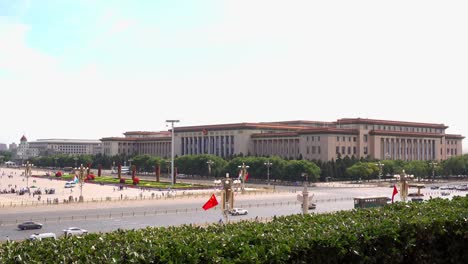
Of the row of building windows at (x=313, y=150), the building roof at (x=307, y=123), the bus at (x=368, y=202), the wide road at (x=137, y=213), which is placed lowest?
the wide road at (x=137, y=213)

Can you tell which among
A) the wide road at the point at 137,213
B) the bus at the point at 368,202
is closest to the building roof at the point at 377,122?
the wide road at the point at 137,213

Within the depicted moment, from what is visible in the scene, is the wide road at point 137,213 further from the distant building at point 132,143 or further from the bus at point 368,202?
the distant building at point 132,143

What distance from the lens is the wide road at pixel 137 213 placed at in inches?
1192

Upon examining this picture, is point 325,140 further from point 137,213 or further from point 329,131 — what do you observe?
point 137,213

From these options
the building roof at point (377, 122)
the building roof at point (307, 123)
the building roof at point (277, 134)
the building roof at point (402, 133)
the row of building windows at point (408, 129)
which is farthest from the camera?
the building roof at point (307, 123)

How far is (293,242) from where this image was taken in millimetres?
9602

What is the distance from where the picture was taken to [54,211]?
38781mm

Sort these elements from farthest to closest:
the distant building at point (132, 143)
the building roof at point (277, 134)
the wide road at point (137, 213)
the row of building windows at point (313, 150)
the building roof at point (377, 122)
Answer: the distant building at point (132, 143)
the building roof at point (277, 134)
the building roof at point (377, 122)
the row of building windows at point (313, 150)
the wide road at point (137, 213)

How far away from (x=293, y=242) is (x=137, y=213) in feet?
92.8

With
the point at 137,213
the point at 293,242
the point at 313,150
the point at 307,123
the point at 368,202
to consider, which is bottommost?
the point at 137,213

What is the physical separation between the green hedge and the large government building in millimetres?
71171

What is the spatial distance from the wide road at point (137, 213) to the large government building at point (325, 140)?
1424 inches

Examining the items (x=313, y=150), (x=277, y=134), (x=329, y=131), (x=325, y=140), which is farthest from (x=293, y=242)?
(x=277, y=134)

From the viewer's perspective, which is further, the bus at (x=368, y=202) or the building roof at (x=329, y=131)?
the building roof at (x=329, y=131)
